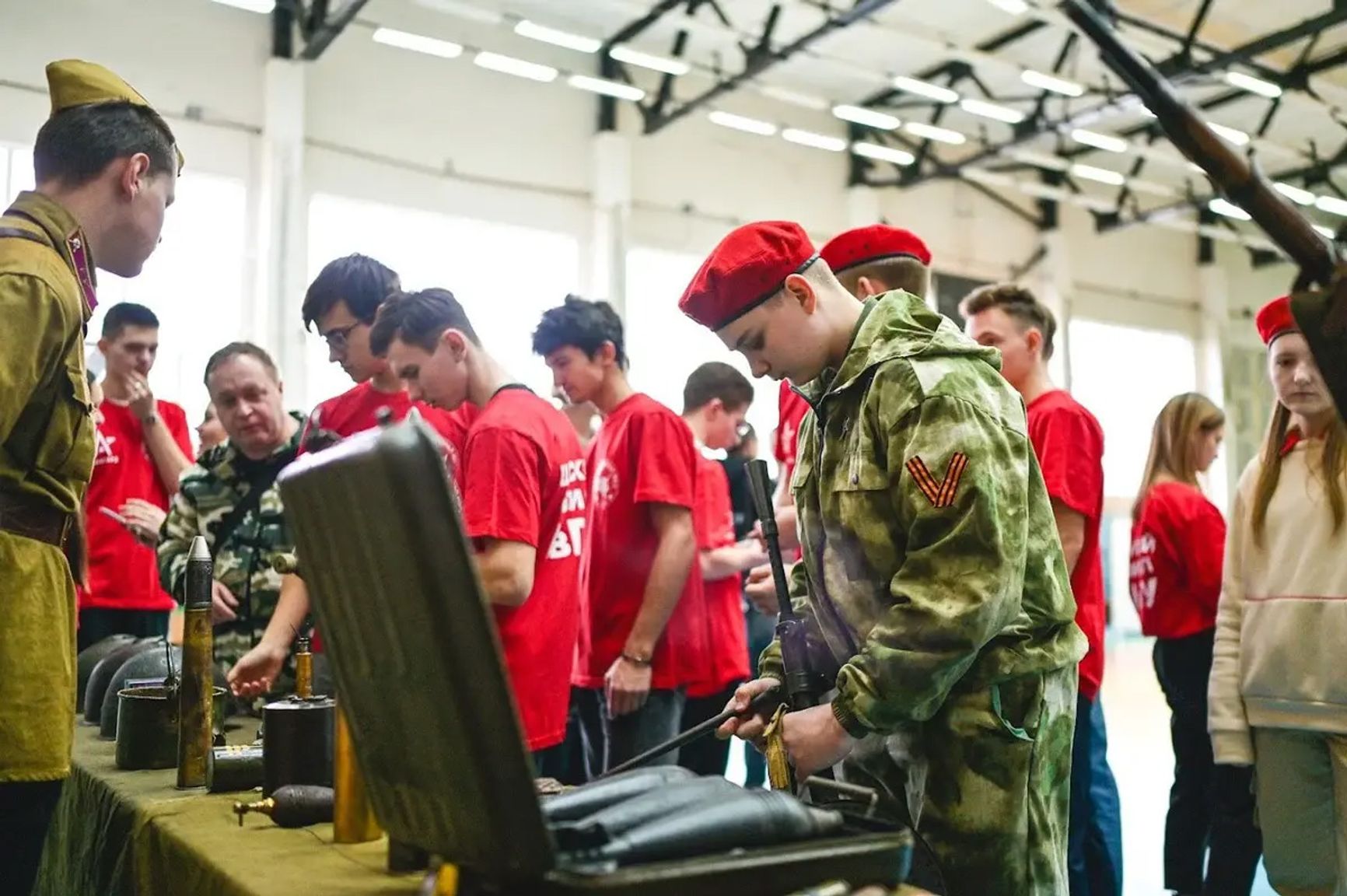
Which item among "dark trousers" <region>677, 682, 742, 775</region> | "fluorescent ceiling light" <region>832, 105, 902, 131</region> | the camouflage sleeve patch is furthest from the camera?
"fluorescent ceiling light" <region>832, 105, 902, 131</region>

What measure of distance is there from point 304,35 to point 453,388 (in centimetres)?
648

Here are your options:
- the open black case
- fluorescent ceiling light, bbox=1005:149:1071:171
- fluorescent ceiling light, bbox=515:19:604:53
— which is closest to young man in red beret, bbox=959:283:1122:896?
the open black case

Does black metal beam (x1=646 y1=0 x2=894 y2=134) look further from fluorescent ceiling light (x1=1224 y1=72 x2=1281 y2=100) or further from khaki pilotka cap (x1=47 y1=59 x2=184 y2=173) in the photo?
khaki pilotka cap (x1=47 y1=59 x2=184 y2=173)

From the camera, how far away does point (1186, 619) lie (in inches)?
128

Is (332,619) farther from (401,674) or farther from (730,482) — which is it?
(730,482)

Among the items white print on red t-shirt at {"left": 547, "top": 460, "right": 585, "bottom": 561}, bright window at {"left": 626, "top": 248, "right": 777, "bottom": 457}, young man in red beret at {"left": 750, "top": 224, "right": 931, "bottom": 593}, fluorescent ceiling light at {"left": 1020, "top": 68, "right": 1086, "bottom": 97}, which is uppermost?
fluorescent ceiling light at {"left": 1020, "top": 68, "right": 1086, "bottom": 97}

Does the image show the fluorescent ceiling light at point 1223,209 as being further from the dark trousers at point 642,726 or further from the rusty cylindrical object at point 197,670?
the rusty cylindrical object at point 197,670

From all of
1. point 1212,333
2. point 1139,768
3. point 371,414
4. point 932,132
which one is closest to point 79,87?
point 371,414

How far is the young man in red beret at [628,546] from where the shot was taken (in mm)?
2750

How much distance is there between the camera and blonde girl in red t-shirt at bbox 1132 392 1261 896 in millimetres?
3193

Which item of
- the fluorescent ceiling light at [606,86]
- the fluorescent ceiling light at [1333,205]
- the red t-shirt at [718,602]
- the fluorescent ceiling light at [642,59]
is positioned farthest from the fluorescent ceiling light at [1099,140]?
the red t-shirt at [718,602]

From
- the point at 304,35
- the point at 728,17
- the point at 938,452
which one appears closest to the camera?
the point at 938,452

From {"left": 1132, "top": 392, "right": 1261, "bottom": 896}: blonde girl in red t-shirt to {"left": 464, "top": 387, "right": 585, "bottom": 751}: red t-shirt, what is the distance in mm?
1795

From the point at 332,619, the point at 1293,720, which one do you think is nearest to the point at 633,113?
the point at 1293,720
